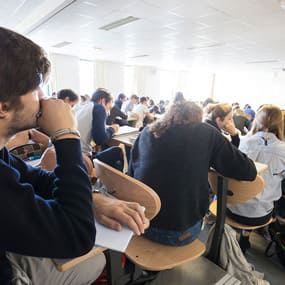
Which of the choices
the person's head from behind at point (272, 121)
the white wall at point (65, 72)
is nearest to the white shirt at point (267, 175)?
the person's head from behind at point (272, 121)

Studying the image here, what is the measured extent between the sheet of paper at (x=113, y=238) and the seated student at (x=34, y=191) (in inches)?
0.8

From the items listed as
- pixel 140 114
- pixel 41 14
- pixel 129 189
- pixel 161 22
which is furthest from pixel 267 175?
pixel 41 14

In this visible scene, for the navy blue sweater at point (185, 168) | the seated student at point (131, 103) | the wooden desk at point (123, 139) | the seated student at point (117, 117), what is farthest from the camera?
the seated student at point (131, 103)

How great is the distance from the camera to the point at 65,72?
825 cm

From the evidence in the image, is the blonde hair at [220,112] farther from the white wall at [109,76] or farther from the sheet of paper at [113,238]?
the white wall at [109,76]

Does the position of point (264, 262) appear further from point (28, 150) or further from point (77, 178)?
point (28, 150)

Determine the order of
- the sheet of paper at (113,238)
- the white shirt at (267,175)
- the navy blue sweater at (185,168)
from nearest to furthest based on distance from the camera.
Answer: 1. the sheet of paper at (113,238)
2. the navy blue sweater at (185,168)
3. the white shirt at (267,175)

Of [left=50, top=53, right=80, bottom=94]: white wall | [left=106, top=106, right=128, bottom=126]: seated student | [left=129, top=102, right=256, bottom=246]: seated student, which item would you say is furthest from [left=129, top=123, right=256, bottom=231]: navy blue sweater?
[left=50, top=53, right=80, bottom=94]: white wall

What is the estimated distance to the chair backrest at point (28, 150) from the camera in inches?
A: 61.5

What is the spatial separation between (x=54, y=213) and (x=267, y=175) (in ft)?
5.00

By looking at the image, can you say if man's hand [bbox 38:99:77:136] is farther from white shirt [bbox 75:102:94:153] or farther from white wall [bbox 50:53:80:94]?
white wall [bbox 50:53:80:94]

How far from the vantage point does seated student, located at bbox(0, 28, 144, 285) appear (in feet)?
1.57

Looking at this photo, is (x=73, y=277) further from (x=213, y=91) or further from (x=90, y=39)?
(x=213, y=91)

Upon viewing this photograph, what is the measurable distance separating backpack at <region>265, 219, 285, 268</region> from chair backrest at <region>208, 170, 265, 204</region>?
0.68 m
